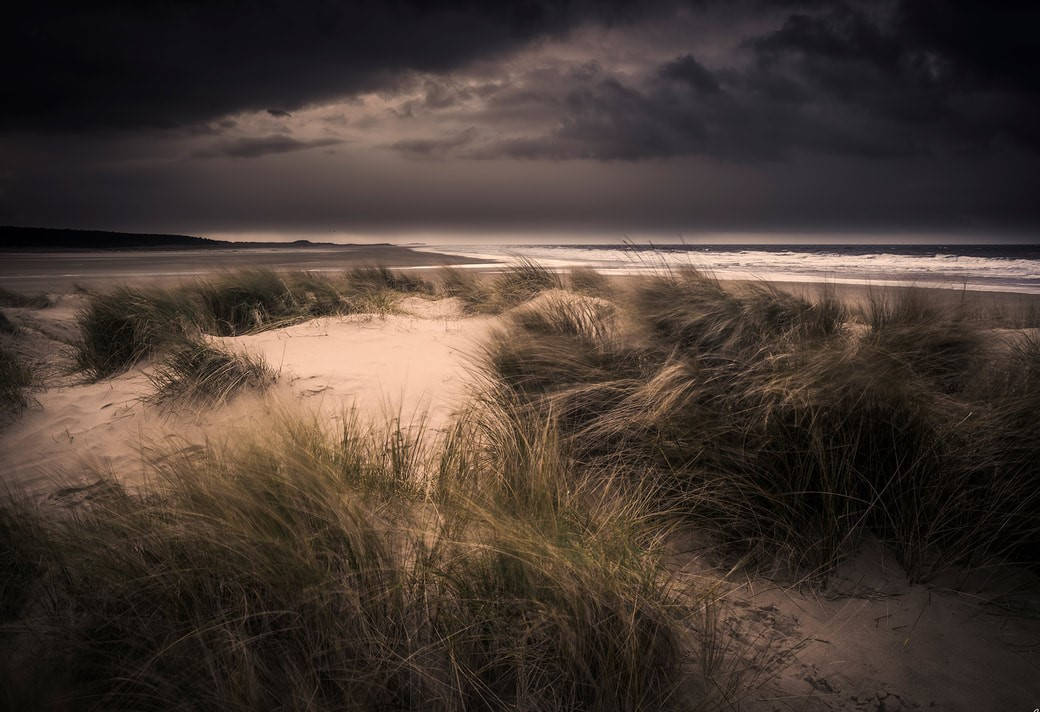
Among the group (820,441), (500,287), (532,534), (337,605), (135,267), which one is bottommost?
(337,605)

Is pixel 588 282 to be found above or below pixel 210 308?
above

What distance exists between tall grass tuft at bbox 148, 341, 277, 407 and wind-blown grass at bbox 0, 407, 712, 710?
161 centimetres

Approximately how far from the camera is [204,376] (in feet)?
10.8

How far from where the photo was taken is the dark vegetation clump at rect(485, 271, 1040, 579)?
5.59 ft

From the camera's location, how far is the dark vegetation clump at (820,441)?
1.70m

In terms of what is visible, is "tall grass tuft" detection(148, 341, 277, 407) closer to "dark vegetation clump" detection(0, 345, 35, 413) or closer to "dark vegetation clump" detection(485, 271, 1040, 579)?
"dark vegetation clump" detection(0, 345, 35, 413)

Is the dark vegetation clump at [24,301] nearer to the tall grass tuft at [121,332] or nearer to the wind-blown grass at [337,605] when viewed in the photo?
the tall grass tuft at [121,332]

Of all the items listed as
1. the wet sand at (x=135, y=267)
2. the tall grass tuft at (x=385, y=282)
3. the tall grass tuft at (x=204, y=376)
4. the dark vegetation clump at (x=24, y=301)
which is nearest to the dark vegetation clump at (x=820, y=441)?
the tall grass tuft at (x=204, y=376)

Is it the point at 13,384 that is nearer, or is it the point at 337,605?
the point at 337,605

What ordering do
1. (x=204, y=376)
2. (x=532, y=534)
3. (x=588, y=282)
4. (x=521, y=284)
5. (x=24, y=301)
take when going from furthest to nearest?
(x=24, y=301) → (x=521, y=284) → (x=588, y=282) → (x=204, y=376) → (x=532, y=534)

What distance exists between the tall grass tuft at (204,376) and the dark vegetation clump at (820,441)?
73.4 inches

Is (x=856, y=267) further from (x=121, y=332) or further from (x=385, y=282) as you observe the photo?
(x=121, y=332)

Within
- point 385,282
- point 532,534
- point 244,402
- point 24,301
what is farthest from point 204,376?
point 24,301

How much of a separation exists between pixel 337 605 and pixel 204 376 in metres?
2.68
